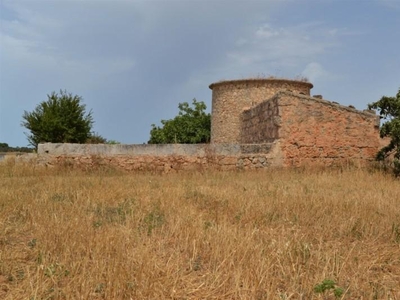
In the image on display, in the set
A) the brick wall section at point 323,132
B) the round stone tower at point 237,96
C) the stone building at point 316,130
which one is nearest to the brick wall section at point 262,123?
the stone building at point 316,130

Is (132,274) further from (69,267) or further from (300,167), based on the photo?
(300,167)

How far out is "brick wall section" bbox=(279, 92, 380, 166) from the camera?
42.3ft

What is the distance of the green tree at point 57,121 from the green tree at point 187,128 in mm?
5296

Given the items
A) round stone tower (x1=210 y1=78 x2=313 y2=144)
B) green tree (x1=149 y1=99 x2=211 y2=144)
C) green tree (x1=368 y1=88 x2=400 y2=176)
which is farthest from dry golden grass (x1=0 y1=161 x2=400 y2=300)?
green tree (x1=149 y1=99 x2=211 y2=144)

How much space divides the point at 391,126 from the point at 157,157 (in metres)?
6.87

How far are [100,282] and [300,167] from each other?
10.3 m

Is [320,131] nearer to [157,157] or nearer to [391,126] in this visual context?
[391,126]

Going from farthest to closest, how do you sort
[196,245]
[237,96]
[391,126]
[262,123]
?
[237,96] → [262,123] → [391,126] → [196,245]

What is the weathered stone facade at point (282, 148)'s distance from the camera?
12789 millimetres

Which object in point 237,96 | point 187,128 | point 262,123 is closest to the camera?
point 262,123

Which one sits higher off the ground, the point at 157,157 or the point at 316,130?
the point at 316,130

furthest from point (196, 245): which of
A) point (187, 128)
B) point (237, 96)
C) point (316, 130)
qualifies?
point (187, 128)

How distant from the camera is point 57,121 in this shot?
24.6 m

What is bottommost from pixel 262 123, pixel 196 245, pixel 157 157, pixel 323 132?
pixel 196 245
